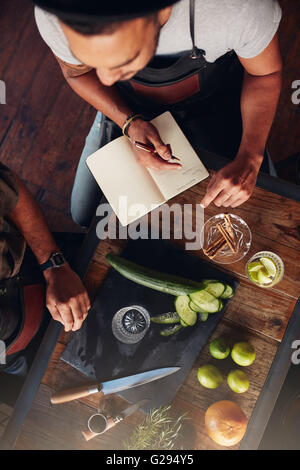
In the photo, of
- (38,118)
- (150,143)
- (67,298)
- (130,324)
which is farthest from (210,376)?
(38,118)

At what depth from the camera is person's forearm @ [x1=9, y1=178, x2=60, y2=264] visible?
1.29 metres

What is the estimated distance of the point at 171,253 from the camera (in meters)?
1.27

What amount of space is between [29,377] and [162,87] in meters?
1.12

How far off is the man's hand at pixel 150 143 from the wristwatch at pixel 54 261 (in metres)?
0.49

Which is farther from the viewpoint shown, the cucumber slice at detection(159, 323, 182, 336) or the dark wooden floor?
the dark wooden floor

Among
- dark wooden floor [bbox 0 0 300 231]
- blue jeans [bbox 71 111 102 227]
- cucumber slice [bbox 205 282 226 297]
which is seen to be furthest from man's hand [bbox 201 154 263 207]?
Answer: dark wooden floor [bbox 0 0 300 231]

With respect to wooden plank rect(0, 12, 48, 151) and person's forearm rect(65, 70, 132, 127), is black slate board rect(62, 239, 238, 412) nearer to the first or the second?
person's forearm rect(65, 70, 132, 127)

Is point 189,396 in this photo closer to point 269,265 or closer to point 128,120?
point 269,265

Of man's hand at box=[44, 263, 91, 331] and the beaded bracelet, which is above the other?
the beaded bracelet

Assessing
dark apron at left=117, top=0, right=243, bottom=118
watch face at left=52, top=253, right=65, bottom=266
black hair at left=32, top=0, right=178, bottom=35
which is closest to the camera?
black hair at left=32, top=0, right=178, bottom=35

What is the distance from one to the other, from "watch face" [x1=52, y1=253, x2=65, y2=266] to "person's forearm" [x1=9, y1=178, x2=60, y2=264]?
0.03 m

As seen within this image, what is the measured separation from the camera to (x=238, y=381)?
1.16 meters

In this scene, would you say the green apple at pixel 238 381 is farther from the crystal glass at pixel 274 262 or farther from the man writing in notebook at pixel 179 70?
the man writing in notebook at pixel 179 70
